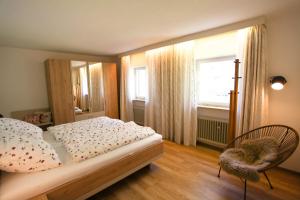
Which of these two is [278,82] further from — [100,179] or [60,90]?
[60,90]

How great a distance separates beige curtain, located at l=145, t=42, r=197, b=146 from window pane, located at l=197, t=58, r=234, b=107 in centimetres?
30

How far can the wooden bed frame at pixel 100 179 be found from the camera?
145 centimetres

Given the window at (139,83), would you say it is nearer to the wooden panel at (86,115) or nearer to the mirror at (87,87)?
the mirror at (87,87)

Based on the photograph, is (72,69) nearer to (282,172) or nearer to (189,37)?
(189,37)

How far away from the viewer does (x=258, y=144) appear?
2.00 m

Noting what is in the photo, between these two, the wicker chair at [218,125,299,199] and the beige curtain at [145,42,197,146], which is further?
the beige curtain at [145,42,197,146]

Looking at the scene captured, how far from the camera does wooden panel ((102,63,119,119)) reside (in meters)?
4.49

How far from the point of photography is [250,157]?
194 centimetres

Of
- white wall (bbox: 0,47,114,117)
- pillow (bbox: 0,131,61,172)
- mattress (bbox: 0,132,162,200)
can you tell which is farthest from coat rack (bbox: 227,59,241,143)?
white wall (bbox: 0,47,114,117)

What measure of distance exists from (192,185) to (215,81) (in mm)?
2026

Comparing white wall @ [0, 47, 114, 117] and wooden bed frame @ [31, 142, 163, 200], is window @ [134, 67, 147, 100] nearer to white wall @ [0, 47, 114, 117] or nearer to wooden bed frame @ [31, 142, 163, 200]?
white wall @ [0, 47, 114, 117]

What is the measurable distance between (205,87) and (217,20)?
1376 mm

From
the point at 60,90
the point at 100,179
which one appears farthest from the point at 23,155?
the point at 60,90

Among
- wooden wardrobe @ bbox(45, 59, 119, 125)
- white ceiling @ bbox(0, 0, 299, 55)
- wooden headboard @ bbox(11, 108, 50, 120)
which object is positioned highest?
white ceiling @ bbox(0, 0, 299, 55)
